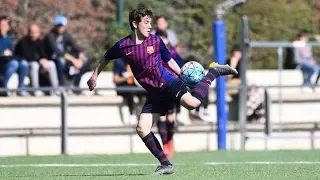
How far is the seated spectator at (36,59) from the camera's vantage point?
18.6 meters

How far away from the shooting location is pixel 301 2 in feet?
89.1

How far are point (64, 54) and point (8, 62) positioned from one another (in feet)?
3.50

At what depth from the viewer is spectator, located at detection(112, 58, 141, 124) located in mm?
18609

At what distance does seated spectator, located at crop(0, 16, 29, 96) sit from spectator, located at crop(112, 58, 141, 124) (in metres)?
1.65

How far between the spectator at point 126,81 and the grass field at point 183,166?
184cm

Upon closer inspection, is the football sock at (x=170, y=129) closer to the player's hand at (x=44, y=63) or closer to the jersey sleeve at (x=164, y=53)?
the player's hand at (x=44, y=63)

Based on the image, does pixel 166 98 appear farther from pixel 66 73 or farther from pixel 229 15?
pixel 229 15

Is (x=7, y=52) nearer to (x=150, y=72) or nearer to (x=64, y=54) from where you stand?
(x=64, y=54)

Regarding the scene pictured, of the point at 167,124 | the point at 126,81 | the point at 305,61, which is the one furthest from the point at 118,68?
the point at 305,61

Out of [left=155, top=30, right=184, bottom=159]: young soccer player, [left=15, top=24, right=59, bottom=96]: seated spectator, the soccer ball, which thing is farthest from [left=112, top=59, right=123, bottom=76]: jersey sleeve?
the soccer ball

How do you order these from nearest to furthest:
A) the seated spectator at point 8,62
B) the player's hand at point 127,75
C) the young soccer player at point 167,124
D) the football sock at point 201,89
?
1. the football sock at point 201,89
2. the young soccer player at point 167,124
3. the seated spectator at point 8,62
4. the player's hand at point 127,75

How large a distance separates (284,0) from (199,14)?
7.32 ft

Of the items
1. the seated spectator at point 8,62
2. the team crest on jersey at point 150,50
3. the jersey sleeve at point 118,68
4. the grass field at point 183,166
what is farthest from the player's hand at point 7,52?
the team crest on jersey at point 150,50

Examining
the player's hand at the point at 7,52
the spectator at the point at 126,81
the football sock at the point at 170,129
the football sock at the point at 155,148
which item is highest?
the player's hand at the point at 7,52
